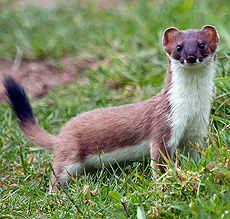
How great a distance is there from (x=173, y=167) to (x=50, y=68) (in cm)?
459

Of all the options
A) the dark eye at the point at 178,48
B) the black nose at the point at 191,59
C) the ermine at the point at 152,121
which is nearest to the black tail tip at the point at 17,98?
the ermine at the point at 152,121

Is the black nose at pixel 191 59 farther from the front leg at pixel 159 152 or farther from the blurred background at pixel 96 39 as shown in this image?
the blurred background at pixel 96 39

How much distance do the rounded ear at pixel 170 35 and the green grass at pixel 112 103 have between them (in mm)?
826

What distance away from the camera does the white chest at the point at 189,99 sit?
171 inches

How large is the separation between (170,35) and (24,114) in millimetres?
1868

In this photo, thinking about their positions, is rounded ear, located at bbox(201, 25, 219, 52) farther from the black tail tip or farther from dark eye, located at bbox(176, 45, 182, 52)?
the black tail tip

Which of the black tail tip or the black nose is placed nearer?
the black nose

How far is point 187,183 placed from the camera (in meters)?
3.54

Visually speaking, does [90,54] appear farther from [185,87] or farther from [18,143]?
[185,87]

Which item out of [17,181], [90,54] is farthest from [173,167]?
[90,54]

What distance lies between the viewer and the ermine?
4281mm

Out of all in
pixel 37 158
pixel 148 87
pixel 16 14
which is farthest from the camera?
pixel 16 14

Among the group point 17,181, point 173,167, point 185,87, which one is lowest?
point 17,181

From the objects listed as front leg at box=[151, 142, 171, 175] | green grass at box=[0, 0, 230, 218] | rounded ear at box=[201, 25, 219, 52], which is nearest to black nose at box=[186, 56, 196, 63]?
rounded ear at box=[201, 25, 219, 52]
